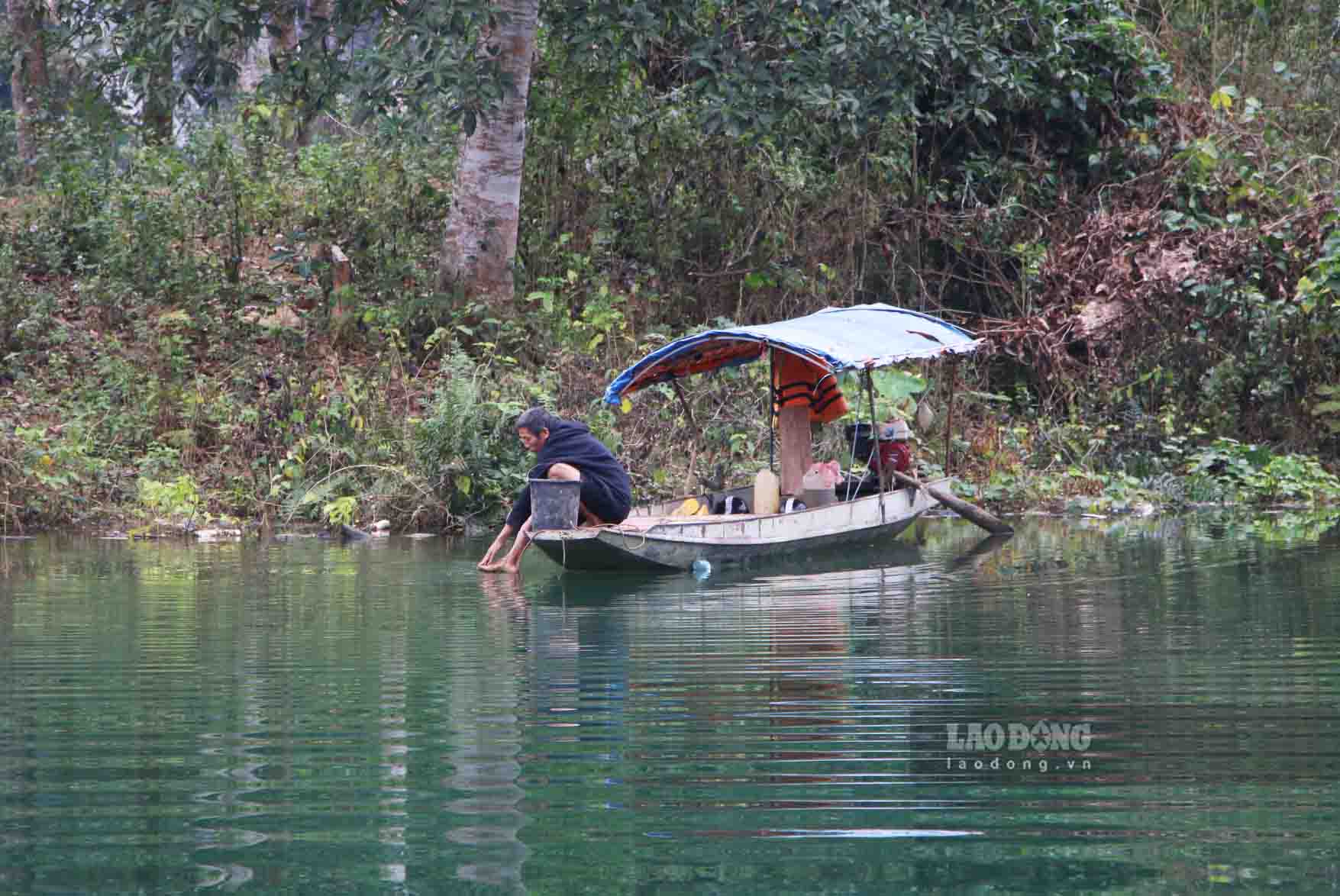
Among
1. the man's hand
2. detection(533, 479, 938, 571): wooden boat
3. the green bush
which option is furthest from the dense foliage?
the man's hand

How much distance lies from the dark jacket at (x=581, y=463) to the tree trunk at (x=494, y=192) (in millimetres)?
7261

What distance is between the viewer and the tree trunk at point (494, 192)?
19.8 meters

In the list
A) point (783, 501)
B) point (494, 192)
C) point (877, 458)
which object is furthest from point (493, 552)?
point (494, 192)

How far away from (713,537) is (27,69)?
48.9 ft

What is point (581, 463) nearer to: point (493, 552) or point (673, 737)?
point (493, 552)

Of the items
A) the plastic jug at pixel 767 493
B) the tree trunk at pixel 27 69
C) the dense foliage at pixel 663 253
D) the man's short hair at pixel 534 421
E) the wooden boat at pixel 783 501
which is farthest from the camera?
the tree trunk at pixel 27 69

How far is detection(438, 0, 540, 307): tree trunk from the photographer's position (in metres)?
19.8

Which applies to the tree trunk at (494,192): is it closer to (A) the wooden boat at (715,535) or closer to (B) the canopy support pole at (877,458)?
(B) the canopy support pole at (877,458)

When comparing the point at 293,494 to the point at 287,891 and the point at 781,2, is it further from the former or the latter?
the point at 287,891

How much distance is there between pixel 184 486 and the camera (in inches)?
723

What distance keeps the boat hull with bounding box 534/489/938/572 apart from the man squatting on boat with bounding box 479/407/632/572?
27 centimetres

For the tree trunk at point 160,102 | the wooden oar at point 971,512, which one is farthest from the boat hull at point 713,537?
the tree trunk at point 160,102

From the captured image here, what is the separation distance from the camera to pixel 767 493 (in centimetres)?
1477

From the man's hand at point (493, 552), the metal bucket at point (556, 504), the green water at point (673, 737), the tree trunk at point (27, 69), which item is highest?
the tree trunk at point (27, 69)
